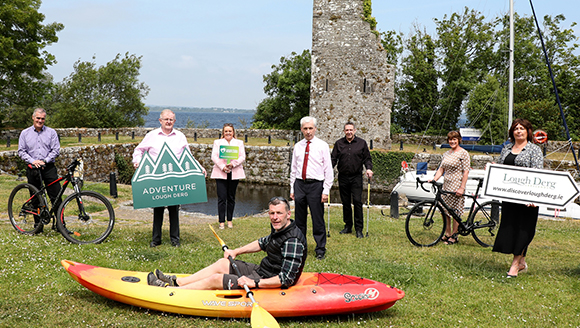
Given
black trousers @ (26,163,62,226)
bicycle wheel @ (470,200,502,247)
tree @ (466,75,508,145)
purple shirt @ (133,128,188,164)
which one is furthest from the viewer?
tree @ (466,75,508,145)

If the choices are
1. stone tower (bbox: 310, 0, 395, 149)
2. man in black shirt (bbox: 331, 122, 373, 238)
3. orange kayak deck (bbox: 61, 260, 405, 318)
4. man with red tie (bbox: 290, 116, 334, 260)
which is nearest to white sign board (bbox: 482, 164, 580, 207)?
orange kayak deck (bbox: 61, 260, 405, 318)

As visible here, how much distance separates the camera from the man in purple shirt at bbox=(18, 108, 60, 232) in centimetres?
705

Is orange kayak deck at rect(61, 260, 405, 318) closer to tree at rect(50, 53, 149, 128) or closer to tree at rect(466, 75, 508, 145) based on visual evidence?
tree at rect(466, 75, 508, 145)

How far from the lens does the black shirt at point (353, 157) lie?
8070mm

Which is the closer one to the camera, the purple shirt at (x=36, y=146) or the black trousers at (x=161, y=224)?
the black trousers at (x=161, y=224)

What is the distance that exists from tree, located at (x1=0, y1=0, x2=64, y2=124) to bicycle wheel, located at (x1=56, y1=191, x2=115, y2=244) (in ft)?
54.4

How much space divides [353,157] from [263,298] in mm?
4418

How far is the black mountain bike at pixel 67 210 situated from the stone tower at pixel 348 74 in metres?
17.1

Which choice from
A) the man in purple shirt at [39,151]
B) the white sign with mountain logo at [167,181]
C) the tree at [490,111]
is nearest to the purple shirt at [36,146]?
the man in purple shirt at [39,151]

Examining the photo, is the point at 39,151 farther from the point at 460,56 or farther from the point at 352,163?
the point at 460,56

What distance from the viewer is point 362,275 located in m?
5.51

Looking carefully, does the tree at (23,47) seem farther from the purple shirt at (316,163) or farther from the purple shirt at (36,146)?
the purple shirt at (316,163)

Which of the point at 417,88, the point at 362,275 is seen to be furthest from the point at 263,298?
the point at 417,88

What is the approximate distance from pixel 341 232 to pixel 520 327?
4561 millimetres
